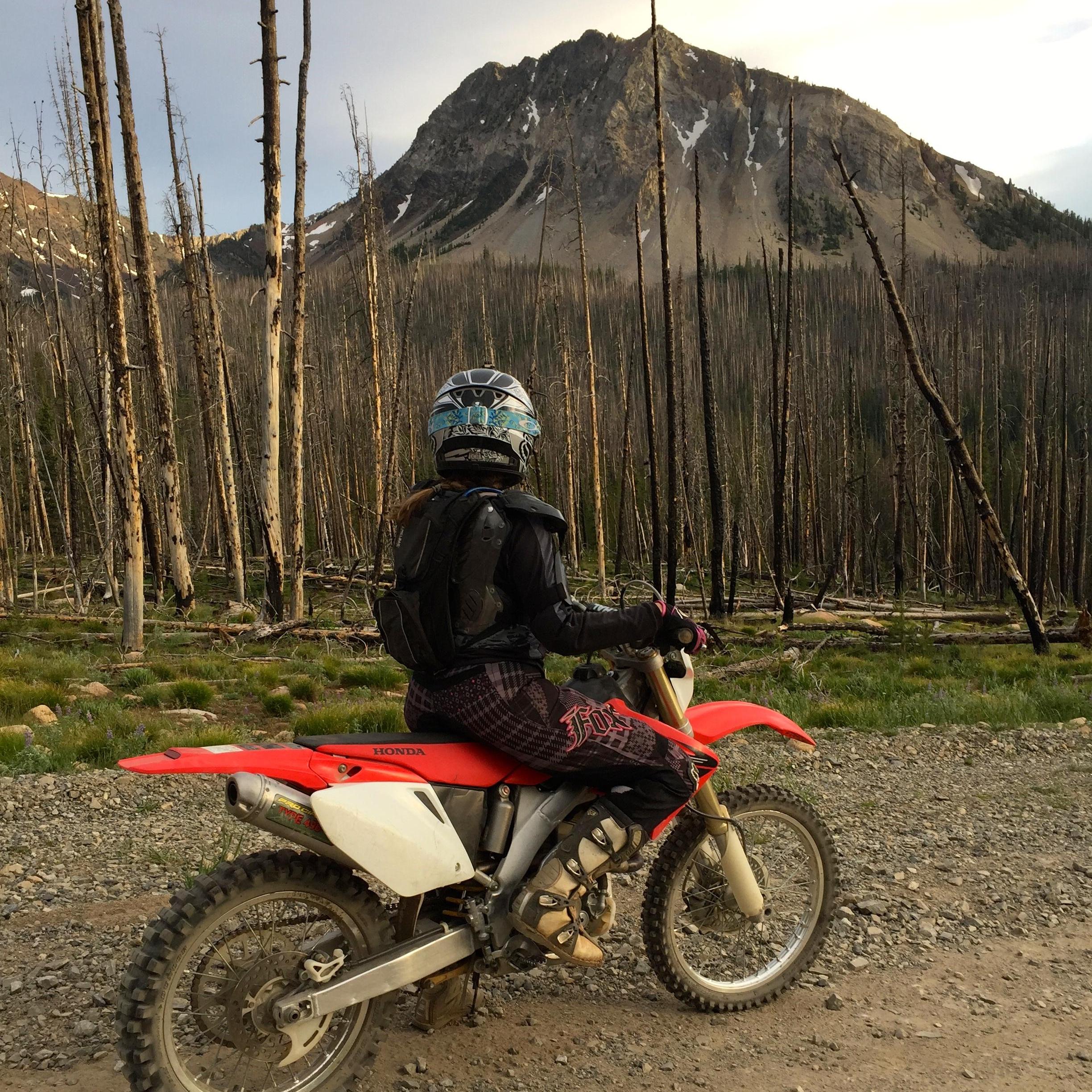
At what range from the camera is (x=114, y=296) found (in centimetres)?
1198

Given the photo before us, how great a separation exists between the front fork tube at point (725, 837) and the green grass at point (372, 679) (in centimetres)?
756

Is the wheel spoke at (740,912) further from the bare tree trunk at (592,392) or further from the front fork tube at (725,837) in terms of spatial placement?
the bare tree trunk at (592,392)

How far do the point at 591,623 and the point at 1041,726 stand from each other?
7338 mm

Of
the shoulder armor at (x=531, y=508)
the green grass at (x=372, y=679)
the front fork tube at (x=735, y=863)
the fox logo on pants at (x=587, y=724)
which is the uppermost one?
the shoulder armor at (x=531, y=508)

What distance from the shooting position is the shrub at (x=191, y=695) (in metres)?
8.98

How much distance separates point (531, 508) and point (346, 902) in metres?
1.30

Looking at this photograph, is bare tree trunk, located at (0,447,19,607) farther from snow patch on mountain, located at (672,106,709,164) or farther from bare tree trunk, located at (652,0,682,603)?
snow patch on mountain, located at (672,106,709,164)

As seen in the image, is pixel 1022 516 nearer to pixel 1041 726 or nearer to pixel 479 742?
pixel 1041 726

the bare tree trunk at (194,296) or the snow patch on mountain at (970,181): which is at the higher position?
the snow patch on mountain at (970,181)

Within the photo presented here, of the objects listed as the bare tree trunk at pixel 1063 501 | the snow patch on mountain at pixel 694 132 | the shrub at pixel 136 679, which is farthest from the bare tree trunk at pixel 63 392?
the snow patch on mountain at pixel 694 132

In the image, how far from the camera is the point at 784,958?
3.60m

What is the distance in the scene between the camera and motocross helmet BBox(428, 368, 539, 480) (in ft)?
9.81

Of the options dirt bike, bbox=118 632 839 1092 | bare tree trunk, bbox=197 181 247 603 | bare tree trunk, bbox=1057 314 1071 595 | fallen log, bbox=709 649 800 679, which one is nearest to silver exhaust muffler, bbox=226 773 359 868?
dirt bike, bbox=118 632 839 1092

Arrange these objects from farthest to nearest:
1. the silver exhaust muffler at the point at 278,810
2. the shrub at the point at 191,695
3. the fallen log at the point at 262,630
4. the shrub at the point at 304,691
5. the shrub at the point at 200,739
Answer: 1. the fallen log at the point at 262,630
2. the shrub at the point at 304,691
3. the shrub at the point at 191,695
4. the shrub at the point at 200,739
5. the silver exhaust muffler at the point at 278,810
